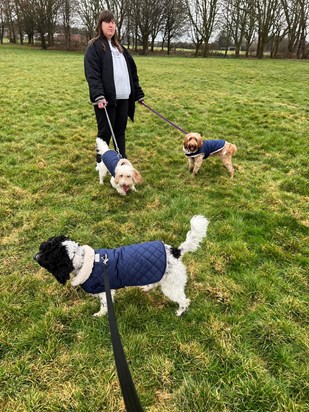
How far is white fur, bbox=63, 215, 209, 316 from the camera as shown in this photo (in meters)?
2.57

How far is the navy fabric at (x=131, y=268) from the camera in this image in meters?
2.61

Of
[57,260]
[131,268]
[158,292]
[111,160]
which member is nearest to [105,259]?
[131,268]

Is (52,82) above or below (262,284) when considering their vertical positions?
above

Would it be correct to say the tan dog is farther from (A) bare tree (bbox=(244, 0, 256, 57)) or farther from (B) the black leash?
(A) bare tree (bbox=(244, 0, 256, 57))

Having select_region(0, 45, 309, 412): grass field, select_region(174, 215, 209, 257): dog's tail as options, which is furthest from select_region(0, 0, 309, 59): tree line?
select_region(174, 215, 209, 257): dog's tail

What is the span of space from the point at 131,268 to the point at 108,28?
3.76 metres

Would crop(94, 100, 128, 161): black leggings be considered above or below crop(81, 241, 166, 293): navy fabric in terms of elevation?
above

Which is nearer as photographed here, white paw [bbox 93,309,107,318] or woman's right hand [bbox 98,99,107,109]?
white paw [bbox 93,309,107,318]

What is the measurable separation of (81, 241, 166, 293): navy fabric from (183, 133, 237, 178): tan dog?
337cm

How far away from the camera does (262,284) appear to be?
10.5 feet

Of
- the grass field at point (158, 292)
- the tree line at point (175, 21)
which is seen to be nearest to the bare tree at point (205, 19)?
the tree line at point (175, 21)

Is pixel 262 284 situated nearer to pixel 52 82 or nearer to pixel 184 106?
pixel 184 106

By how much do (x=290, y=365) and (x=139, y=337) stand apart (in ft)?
4.17

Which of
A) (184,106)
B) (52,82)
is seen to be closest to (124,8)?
(52,82)
